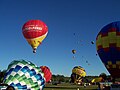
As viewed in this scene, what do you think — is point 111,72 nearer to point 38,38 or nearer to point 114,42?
point 114,42

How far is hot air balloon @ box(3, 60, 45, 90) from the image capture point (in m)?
17.6

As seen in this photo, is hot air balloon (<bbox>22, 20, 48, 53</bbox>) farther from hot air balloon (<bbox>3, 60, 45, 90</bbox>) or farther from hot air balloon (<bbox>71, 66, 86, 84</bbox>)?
hot air balloon (<bbox>71, 66, 86, 84</bbox>)

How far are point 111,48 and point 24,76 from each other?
1090 cm

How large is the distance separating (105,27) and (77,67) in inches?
1010

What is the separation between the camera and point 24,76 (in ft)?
59.0

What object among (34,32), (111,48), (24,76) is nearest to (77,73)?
(34,32)

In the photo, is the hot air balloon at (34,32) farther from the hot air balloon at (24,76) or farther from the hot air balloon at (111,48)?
the hot air balloon at (24,76)

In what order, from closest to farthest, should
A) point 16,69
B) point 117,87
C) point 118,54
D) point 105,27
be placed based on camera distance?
1. point 16,69
2. point 117,87
3. point 118,54
4. point 105,27

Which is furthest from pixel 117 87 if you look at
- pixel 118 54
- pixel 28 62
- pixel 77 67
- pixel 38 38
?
pixel 77 67

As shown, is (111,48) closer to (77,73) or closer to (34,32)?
(34,32)

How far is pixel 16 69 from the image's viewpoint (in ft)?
Result: 60.2

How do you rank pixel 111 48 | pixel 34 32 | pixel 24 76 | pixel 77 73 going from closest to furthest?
pixel 24 76 < pixel 111 48 < pixel 34 32 < pixel 77 73

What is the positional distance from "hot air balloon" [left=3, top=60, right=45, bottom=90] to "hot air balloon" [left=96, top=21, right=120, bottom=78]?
9.12 metres

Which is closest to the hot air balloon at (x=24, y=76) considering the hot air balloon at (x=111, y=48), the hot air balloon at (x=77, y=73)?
the hot air balloon at (x=111, y=48)
